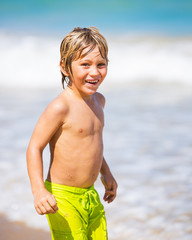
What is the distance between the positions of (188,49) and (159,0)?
8.02m

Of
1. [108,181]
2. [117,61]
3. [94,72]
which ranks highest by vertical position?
[117,61]

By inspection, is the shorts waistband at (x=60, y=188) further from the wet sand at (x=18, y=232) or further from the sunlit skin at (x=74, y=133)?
the wet sand at (x=18, y=232)

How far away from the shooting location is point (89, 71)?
6.37 ft

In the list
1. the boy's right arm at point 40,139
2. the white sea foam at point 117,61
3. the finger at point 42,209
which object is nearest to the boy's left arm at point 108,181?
the boy's right arm at point 40,139

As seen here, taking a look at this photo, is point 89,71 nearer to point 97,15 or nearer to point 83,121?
point 83,121

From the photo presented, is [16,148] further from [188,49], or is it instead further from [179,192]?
[188,49]

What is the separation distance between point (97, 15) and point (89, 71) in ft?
64.1

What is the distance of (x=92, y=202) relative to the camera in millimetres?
2072

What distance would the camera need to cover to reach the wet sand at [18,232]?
Result: 115 inches

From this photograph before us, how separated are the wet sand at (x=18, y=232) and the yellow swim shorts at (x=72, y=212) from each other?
0.95 metres

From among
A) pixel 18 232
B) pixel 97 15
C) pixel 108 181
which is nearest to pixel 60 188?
pixel 108 181

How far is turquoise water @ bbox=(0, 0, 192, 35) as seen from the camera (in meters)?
19.3

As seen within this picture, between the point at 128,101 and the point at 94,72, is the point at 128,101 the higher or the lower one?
the higher one

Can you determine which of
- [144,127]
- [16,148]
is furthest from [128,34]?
[16,148]
